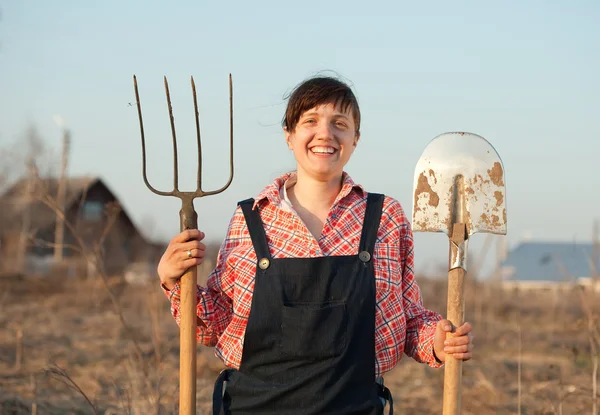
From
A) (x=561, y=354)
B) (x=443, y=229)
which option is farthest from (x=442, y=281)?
(x=443, y=229)

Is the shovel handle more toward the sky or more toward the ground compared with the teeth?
more toward the ground

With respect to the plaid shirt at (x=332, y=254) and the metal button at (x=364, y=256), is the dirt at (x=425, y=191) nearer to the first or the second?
the plaid shirt at (x=332, y=254)

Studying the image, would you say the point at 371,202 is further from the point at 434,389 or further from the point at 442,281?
the point at 442,281

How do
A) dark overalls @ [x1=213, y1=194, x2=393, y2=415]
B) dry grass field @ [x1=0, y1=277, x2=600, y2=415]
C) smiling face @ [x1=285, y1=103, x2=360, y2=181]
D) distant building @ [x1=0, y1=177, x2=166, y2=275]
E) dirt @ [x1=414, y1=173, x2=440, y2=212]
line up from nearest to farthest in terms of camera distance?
dark overalls @ [x1=213, y1=194, x2=393, y2=415], smiling face @ [x1=285, y1=103, x2=360, y2=181], dirt @ [x1=414, y1=173, x2=440, y2=212], dry grass field @ [x1=0, y1=277, x2=600, y2=415], distant building @ [x1=0, y1=177, x2=166, y2=275]

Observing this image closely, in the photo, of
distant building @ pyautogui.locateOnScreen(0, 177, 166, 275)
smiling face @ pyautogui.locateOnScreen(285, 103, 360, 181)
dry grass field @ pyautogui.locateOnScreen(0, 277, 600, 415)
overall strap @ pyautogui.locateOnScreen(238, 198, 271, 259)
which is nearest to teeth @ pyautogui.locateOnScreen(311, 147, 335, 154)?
smiling face @ pyautogui.locateOnScreen(285, 103, 360, 181)

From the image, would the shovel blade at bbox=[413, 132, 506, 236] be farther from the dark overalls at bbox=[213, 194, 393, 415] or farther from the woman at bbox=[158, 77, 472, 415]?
the dark overalls at bbox=[213, 194, 393, 415]

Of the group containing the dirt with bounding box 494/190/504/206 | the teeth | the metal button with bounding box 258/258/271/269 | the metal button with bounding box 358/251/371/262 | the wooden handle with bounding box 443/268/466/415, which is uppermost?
the teeth

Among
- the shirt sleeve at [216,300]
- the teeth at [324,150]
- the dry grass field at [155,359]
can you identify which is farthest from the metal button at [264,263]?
the dry grass field at [155,359]

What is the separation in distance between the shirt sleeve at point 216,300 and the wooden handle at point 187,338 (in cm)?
7

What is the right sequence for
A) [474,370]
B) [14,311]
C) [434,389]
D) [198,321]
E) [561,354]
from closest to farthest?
[198,321] < [434,389] < [474,370] < [561,354] < [14,311]

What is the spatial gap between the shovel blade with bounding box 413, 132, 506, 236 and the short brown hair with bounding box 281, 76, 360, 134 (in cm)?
33

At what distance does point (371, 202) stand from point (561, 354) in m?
8.44

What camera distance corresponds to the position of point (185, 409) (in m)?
2.28

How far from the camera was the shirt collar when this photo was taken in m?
2.44
